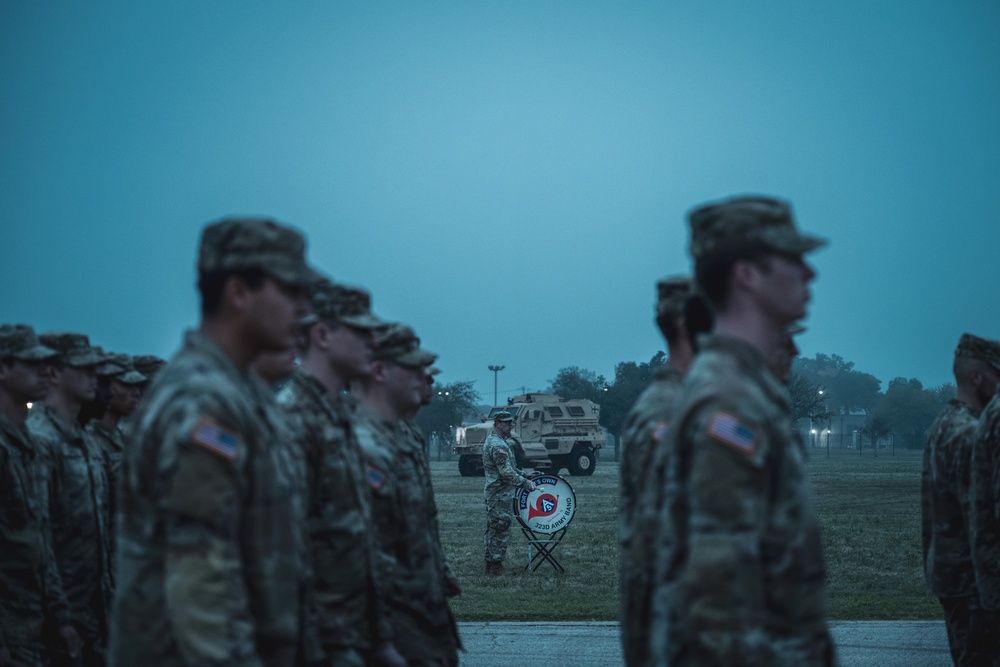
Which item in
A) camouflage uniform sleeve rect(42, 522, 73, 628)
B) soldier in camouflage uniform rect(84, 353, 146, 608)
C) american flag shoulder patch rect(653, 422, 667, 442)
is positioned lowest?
camouflage uniform sleeve rect(42, 522, 73, 628)

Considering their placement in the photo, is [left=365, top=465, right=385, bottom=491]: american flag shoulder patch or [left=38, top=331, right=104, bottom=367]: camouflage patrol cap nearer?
[left=365, top=465, right=385, bottom=491]: american flag shoulder patch

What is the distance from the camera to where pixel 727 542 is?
2855mm

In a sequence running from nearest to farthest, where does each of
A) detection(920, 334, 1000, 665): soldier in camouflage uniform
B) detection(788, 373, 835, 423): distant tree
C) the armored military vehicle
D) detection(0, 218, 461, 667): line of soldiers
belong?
1. detection(0, 218, 461, 667): line of soldiers
2. detection(920, 334, 1000, 665): soldier in camouflage uniform
3. the armored military vehicle
4. detection(788, 373, 835, 423): distant tree

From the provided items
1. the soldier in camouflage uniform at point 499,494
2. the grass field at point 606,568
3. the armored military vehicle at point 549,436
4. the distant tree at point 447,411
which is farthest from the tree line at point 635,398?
the soldier in camouflage uniform at point 499,494

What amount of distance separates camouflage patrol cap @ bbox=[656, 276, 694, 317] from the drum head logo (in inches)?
405

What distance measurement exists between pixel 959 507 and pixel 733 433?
4558mm

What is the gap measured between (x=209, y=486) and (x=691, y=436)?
1242 millimetres

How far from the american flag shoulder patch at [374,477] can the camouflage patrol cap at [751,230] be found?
8.42 ft

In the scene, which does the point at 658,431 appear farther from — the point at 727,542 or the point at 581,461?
the point at 581,461

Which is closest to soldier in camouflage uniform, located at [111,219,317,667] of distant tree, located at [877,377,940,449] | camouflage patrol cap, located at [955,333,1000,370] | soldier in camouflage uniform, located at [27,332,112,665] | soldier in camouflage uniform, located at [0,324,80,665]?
soldier in camouflage uniform, located at [0,324,80,665]

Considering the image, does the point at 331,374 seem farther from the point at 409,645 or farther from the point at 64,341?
the point at 64,341

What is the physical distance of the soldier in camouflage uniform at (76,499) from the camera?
21.5ft

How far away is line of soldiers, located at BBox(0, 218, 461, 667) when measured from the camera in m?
2.98

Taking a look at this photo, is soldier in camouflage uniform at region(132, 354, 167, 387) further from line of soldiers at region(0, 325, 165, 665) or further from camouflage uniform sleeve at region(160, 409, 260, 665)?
camouflage uniform sleeve at region(160, 409, 260, 665)
